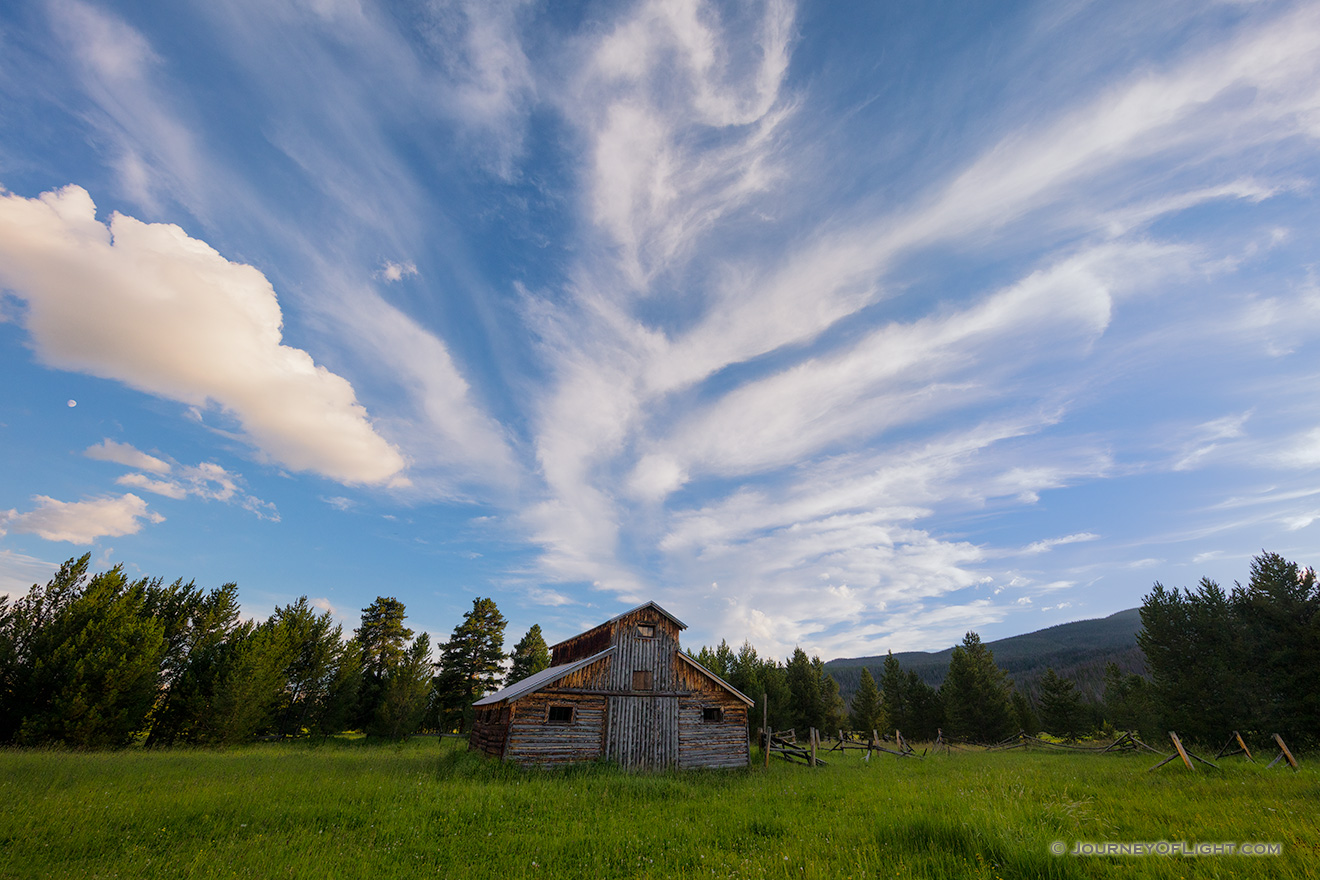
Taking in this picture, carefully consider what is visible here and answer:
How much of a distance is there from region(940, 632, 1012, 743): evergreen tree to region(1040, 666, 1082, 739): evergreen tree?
11.8 ft

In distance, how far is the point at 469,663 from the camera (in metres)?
47.7

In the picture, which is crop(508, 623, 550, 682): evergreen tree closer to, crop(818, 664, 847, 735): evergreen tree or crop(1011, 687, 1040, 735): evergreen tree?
crop(818, 664, 847, 735): evergreen tree

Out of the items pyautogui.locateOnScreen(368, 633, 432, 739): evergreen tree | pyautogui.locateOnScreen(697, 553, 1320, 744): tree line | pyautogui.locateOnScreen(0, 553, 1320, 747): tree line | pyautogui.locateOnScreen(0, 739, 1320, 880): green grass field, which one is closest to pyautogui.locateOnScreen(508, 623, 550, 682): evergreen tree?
pyautogui.locateOnScreen(0, 553, 1320, 747): tree line

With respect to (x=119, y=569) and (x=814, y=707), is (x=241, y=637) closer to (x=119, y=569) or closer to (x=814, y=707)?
(x=119, y=569)

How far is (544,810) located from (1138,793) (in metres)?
16.7

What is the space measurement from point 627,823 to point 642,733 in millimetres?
11760

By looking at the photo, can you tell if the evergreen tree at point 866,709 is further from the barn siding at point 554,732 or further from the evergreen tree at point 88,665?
the evergreen tree at point 88,665

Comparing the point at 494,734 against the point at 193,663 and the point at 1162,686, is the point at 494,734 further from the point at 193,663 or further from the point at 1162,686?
the point at 1162,686

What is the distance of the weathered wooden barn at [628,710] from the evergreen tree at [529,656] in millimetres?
26524

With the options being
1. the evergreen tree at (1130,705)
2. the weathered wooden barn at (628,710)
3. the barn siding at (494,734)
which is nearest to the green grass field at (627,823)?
the barn siding at (494,734)

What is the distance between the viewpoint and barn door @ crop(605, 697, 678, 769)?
74.8 ft

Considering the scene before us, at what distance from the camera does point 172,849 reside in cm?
991

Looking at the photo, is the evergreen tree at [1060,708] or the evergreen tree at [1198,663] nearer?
the evergreen tree at [1198,663]

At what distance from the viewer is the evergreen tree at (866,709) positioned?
5188cm
